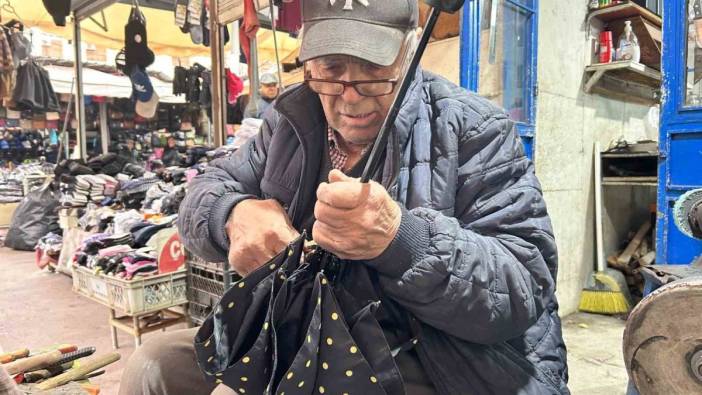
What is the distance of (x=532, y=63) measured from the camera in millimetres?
3188

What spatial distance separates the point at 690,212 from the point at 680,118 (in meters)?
0.75

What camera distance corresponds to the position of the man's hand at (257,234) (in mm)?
995

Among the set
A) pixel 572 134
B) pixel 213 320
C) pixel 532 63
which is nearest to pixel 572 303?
pixel 572 134

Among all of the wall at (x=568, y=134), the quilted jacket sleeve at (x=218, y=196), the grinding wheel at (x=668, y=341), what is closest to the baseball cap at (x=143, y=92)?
the wall at (x=568, y=134)

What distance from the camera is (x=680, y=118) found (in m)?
2.00

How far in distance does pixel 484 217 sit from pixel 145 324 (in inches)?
105

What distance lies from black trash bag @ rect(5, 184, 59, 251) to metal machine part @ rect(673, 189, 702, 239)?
21.6ft

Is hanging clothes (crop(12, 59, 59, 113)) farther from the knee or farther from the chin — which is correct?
the chin

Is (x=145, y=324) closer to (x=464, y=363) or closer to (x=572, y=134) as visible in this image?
(x=464, y=363)

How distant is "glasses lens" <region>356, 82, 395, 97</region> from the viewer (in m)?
1.04

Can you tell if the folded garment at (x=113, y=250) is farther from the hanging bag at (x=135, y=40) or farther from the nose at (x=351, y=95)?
the hanging bag at (x=135, y=40)

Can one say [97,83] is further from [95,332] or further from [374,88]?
[374,88]

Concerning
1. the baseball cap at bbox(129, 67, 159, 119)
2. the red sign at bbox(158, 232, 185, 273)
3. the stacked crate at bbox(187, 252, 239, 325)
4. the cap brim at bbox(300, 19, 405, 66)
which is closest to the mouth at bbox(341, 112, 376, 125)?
the cap brim at bbox(300, 19, 405, 66)

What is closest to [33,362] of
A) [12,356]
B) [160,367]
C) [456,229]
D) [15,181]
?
[12,356]
